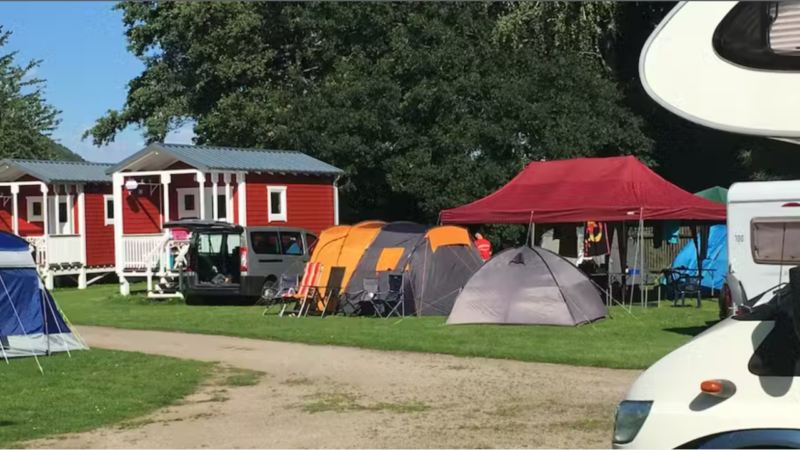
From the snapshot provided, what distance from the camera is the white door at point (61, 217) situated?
102ft

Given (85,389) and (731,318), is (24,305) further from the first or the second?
(731,318)

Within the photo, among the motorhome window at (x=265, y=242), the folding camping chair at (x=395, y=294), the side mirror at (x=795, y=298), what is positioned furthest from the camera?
the motorhome window at (x=265, y=242)

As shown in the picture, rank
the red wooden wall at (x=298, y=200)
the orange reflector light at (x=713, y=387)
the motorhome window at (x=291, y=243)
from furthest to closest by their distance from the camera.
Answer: the red wooden wall at (x=298, y=200) < the motorhome window at (x=291, y=243) < the orange reflector light at (x=713, y=387)

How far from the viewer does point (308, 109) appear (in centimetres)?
3122

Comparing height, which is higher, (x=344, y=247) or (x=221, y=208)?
(x=221, y=208)

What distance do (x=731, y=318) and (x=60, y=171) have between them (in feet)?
93.9

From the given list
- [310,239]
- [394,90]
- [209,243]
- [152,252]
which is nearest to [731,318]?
[209,243]

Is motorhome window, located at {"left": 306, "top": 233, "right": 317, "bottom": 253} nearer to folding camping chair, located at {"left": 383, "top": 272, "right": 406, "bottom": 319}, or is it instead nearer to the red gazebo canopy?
the red gazebo canopy

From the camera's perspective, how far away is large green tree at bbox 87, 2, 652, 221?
2759 cm

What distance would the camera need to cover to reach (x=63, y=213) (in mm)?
31641

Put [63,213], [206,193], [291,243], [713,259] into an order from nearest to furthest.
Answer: [291,243]
[713,259]
[206,193]
[63,213]

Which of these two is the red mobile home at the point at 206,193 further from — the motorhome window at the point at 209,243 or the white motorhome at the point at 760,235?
the white motorhome at the point at 760,235

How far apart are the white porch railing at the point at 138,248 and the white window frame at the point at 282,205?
2.98m

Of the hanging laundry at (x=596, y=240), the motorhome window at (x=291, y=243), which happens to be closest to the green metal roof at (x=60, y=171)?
the motorhome window at (x=291, y=243)
